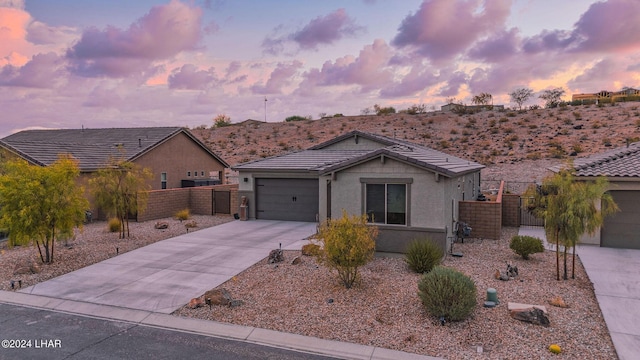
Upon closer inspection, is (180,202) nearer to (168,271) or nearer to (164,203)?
(164,203)

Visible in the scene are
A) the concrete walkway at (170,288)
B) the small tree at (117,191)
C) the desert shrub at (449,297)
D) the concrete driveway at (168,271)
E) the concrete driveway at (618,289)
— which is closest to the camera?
the concrete driveway at (618,289)

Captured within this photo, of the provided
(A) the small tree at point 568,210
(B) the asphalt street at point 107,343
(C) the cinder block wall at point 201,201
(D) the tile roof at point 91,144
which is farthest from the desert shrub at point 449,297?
(D) the tile roof at point 91,144

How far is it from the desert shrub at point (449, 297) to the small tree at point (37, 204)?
1213cm

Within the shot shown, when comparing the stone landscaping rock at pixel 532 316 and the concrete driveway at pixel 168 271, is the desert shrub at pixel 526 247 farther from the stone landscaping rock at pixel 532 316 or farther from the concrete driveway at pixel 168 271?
the concrete driveway at pixel 168 271

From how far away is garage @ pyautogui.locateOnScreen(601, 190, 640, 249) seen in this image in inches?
621

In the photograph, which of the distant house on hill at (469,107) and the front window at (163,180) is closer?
the front window at (163,180)

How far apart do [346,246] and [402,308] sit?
211cm

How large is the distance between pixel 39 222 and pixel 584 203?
55.4 ft

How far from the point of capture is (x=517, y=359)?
7523 mm

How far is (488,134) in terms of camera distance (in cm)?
5625

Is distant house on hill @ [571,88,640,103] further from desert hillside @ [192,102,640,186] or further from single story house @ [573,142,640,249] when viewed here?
single story house @ [573,142,640,249]

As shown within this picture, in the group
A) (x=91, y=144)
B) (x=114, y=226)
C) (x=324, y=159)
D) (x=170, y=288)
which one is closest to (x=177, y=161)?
(x=91, y=144)

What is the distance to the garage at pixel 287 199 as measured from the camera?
2302 cm

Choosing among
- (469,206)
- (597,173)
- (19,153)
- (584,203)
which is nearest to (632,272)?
(584,203)
